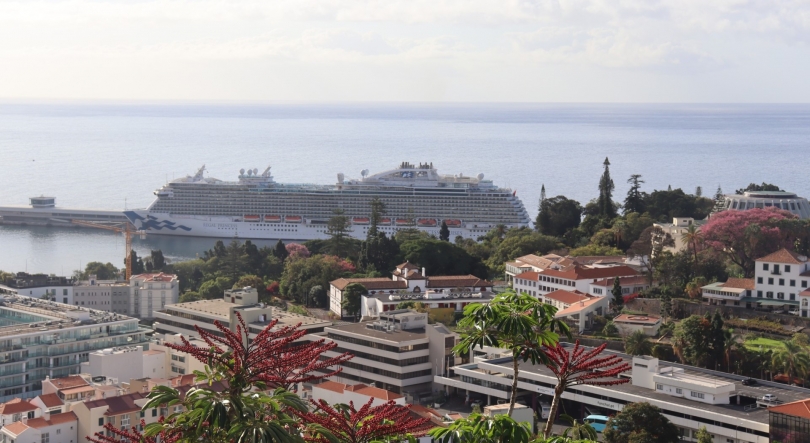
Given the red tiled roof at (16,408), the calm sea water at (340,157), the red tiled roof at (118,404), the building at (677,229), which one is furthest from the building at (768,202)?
the calm sea water at (340,157)

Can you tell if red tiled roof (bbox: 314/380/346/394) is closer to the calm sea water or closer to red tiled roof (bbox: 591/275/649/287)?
red tiled roof (bbox: 591/275/649/287)

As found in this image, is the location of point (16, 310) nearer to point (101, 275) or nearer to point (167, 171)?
point (101, 275)

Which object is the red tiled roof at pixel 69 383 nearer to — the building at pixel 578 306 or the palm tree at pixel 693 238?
the building at pixel 578 306

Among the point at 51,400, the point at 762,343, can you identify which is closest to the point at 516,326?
the point at 51,400

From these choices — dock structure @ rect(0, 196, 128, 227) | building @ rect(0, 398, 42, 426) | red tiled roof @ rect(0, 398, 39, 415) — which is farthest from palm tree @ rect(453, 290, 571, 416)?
dock structure @ rect(0, 196, 128, 227)

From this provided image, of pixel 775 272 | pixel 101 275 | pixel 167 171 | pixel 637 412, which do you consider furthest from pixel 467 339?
pixel 167 171

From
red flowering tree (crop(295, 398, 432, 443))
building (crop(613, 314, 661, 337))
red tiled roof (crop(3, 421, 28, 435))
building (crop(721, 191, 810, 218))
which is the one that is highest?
building (crop(721, 191, 810, 218))
